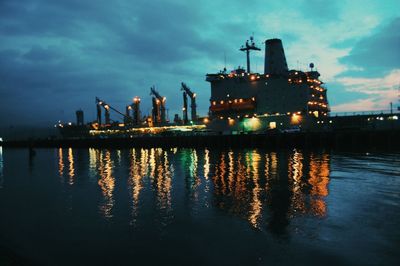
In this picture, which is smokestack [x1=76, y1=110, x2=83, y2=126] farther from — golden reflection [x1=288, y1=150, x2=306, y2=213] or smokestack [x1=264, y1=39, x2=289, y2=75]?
golden reflection [x1=288, y1=150, x2=306, y2=213]

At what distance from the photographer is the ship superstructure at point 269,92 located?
67812 mm

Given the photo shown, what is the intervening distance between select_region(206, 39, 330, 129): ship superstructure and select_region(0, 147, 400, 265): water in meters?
43.7

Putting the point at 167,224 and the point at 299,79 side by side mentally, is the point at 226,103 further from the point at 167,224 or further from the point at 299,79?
the point at 167,224

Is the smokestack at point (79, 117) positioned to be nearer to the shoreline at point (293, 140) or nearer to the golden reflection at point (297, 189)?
the shoreline at point (293, 140)

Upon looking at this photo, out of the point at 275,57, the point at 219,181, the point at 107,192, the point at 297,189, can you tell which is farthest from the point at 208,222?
the point at 275,57

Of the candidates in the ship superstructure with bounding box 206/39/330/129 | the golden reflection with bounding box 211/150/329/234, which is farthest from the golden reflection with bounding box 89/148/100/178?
the ship superstructure with bounding box 206/39/330/129

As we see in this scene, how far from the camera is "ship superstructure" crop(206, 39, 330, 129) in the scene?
6781 cm

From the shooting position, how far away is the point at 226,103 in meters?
77.3

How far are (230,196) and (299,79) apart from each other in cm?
5339

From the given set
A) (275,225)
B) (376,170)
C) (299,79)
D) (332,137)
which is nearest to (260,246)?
(275,225)

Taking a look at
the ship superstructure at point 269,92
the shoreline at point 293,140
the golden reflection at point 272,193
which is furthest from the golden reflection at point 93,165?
the ship superstructure at point 269,92

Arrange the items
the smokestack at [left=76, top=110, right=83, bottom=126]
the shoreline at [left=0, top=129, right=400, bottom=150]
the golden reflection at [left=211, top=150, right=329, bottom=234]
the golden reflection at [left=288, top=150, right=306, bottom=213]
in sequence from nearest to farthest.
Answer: the golden reflection at [left=211, top=150, right=329, bottom=234] < the golden reflection at [left=288, top=150, right=306, bottom=213] < the shoreline at [left=0, top=129, right=400, bottom=150] < the smokestack at [left=76, top=110, right=83, bottom=126]

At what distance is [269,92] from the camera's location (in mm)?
70625

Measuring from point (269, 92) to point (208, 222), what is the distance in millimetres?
58725
